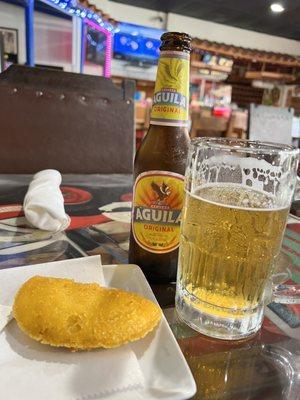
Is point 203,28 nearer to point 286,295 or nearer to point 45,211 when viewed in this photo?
point 45,211

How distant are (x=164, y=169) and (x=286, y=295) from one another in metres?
0.21

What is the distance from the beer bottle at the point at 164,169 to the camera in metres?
0.45

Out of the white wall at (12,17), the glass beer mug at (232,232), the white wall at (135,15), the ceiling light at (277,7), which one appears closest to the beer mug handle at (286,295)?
the glass beer mug at (232,232)

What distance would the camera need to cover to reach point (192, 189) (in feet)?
1.32

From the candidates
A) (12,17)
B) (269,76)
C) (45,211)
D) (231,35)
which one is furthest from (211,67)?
(45,211)

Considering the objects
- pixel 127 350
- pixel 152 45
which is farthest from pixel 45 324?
pixel 152 45

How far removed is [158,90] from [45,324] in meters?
0.32

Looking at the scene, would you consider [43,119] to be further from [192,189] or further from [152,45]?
[152,45]

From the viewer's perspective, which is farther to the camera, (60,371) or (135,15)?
(135,15)

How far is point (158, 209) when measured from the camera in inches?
17.7

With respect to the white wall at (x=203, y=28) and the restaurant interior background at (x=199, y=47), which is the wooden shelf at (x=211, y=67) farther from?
the white wall at (x=203, y=28)

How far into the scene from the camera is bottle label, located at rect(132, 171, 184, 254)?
45 centimetres

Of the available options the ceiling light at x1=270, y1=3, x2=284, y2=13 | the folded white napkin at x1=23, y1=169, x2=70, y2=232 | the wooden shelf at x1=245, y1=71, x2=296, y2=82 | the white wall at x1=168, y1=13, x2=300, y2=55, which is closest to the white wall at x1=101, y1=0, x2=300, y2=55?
the white wall at x1=168, y1=13, x2=300, y2=55

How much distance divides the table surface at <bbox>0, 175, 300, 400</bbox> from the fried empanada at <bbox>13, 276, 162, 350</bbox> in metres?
0.06
